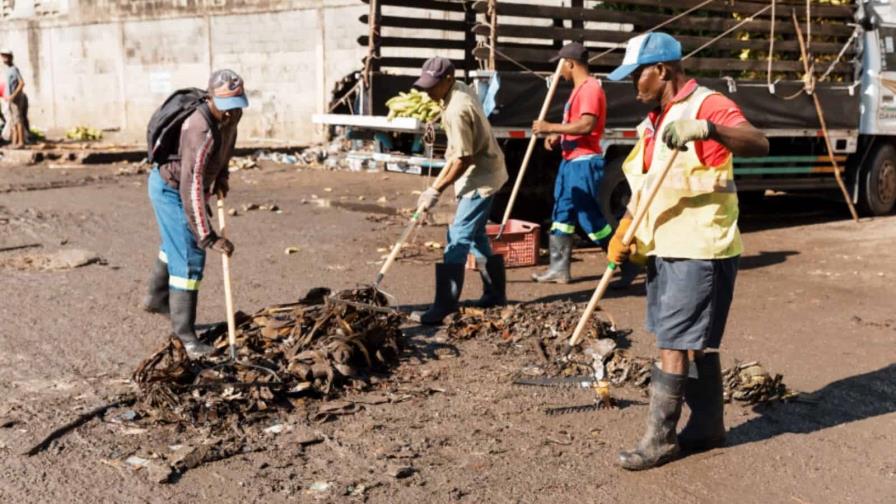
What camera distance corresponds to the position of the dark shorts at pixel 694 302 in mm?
4168

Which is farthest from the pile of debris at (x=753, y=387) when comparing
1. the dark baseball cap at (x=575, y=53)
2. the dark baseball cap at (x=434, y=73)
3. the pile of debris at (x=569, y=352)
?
the dark baseball cap at (x=575, y=53)

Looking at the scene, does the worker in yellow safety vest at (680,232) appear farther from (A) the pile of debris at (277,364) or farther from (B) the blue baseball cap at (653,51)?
(A) the pile of debris at (277,364)

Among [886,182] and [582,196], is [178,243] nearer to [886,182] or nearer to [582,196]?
[582,196]

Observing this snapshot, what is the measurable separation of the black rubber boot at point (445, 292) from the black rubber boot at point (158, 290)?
5.70 feet

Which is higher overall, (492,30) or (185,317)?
(492,30)

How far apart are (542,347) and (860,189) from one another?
7432 millimetres

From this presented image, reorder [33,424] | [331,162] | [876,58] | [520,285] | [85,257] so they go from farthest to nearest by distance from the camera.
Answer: [331,162] < [876,58] < [85,257] < [520,285] < [33,424]

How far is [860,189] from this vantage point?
1181cm

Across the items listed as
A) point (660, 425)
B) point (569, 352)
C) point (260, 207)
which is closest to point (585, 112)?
point (569, 352)

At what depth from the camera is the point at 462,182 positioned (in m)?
6.73

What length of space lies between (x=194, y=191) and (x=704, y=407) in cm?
300

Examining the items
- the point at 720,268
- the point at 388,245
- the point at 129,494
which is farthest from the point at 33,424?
the point at 388,245

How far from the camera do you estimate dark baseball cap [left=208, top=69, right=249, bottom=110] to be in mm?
5430

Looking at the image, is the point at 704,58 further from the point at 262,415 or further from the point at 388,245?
the point at 262,415
